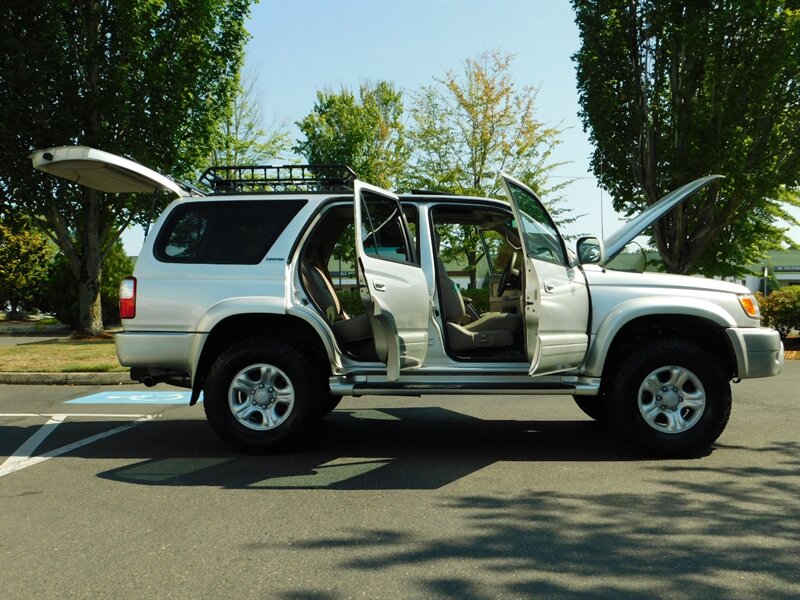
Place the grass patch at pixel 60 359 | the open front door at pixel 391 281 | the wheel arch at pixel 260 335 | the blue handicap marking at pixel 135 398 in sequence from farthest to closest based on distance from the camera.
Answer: the grass patch at pixel 60 359, the blue handicap marking at pixel 135 398, the wheel arch at pixel 260 335, the open front door at pixel 391 281

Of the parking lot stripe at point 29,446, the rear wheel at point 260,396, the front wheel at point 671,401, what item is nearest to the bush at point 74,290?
the parking lot stripe at point 29,446

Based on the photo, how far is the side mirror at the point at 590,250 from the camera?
6.06 meters

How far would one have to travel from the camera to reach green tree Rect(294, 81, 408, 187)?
2972 centimetres

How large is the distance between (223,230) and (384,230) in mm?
1385

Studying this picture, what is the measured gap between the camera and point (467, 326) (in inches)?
260

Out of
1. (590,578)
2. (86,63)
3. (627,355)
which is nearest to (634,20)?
(86,63)

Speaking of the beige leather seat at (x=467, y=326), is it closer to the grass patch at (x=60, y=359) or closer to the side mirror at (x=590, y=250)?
the side mirror at (x=590, y=250)

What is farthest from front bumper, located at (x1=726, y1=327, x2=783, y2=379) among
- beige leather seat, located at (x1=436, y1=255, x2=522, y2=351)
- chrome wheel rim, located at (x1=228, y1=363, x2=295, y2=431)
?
chrome wheel rim, located at (x1=228, y1=363, x2=295, y2=431)

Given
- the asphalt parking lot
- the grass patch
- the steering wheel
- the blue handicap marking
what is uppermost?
the steering wheel

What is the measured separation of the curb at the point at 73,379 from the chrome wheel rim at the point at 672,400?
8013 mm

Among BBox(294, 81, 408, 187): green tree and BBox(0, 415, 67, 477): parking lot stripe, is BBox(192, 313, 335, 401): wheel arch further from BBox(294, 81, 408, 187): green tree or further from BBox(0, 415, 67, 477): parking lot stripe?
BBox(294, 81, 408, 187): green tree

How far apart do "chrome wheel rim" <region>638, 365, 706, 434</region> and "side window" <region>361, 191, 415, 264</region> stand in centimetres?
217

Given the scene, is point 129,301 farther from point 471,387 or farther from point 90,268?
point 90,268

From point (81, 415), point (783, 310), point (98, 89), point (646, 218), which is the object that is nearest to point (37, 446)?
point (81, 415)
